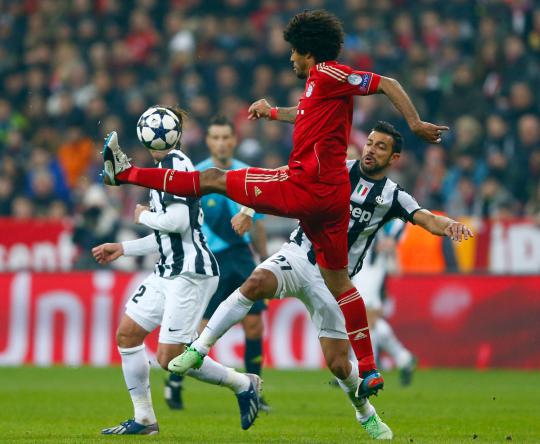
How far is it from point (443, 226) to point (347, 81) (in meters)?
1.26

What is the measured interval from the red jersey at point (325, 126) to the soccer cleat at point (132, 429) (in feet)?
7.17

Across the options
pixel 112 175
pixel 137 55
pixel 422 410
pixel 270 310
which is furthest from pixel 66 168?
pixel 112 175

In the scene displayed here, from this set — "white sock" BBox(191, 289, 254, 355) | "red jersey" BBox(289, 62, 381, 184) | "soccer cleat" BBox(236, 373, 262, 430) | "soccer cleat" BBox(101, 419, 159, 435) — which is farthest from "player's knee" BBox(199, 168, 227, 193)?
"soccer cleat" BBox(101, 419, 159, 435)

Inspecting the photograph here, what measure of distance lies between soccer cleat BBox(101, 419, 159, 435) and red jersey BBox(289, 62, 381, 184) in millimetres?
2185

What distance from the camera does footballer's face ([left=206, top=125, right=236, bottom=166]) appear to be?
11.6 metres

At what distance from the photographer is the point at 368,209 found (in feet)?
29.8

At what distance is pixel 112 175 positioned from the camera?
26.5 feet

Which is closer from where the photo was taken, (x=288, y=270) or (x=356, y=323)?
(x=356, y=323)

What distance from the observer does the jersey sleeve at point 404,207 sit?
29.3 feet

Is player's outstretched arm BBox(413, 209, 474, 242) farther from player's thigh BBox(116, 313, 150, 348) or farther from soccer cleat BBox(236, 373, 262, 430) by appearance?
player's thigh BBox(116, 313, 150, 348)

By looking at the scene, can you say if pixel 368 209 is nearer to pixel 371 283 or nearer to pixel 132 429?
pixel 132 429

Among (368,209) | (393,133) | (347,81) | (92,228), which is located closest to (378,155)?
(393,133)

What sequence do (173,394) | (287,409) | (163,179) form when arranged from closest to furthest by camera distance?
(163,179) < (287,409) < (173,394)

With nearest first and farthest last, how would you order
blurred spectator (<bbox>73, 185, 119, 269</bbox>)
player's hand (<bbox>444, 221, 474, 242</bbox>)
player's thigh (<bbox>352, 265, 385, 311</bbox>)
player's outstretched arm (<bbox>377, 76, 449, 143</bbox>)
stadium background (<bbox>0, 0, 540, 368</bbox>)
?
player's outstretched arm (<bbox>377, 76, 449, 143</bbox>), player's hand (<bbox>444, 221, 474, 242</bbox>), player's thigh (<bbox>352, 265, 385, 311</bbox>), stadium background (<bbox>0, 0, 540, 368</bbox>), blurred spectator (<bbox>73, 185, 119, 269</bbox>)
